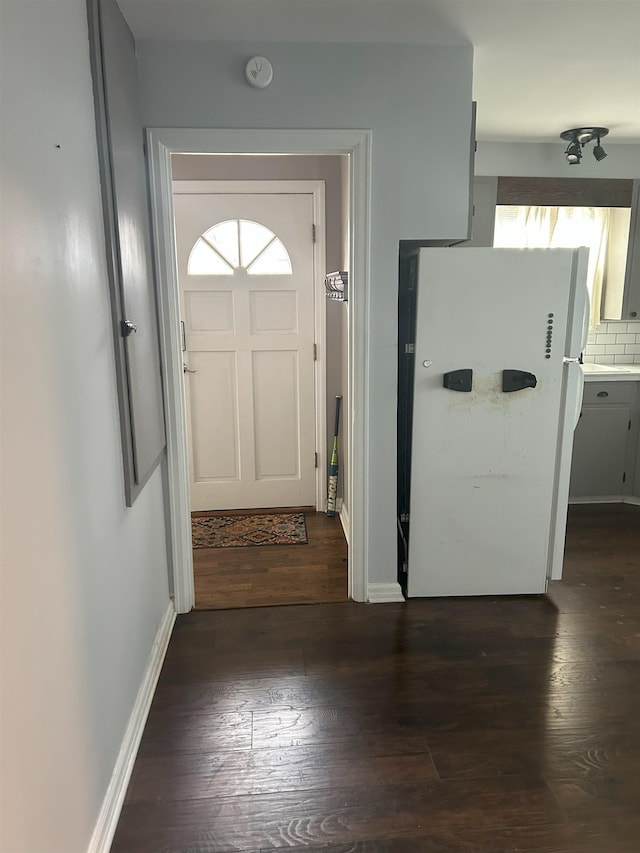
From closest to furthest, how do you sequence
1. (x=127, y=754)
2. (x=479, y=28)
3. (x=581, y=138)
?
(x=127, y=754)
(x=479, y=28)
(x=581, y=138)

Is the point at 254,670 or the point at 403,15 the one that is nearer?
the point at 403,15

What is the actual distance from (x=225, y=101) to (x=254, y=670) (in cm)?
221

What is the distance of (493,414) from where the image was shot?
2639mm

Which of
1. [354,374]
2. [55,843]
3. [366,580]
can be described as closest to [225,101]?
[354,374]

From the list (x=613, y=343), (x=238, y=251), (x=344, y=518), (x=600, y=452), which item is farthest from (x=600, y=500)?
(x=238, y=251)

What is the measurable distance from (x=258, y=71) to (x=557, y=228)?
8.52ft

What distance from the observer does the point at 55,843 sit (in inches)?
48.6

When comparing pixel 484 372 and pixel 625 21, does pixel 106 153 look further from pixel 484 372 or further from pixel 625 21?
pixel 625 21

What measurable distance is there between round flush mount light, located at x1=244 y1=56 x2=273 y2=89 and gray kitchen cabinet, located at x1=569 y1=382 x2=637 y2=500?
8.93 feet

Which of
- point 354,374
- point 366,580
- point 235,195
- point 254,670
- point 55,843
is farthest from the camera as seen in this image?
point 235,195

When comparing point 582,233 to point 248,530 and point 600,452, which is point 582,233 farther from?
point 248,530

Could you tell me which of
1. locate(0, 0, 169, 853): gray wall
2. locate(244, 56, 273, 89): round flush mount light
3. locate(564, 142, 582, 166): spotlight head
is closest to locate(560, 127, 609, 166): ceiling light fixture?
locate(564, 142, 582, 166): spotlight head

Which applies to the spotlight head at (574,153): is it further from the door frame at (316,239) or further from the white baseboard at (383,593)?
the white baseboard at (383,593)

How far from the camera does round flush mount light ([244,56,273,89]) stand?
2250 mm
